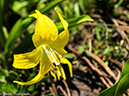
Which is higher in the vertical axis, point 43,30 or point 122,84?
point 43,30

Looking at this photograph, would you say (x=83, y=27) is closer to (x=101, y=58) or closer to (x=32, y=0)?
(x=101, y=58)

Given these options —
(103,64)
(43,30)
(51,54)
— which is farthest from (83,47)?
(43,30)

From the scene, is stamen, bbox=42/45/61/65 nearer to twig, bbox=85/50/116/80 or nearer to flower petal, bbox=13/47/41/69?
flower petal, bbox=13/47/41/69

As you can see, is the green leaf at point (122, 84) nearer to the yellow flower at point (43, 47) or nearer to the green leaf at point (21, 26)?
the yellow flower at point (43, 47)

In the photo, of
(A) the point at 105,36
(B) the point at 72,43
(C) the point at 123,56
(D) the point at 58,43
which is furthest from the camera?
(B) the point at 72,43

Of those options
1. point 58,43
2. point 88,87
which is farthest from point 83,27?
point 58,43

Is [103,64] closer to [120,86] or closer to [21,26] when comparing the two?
[120,86]
